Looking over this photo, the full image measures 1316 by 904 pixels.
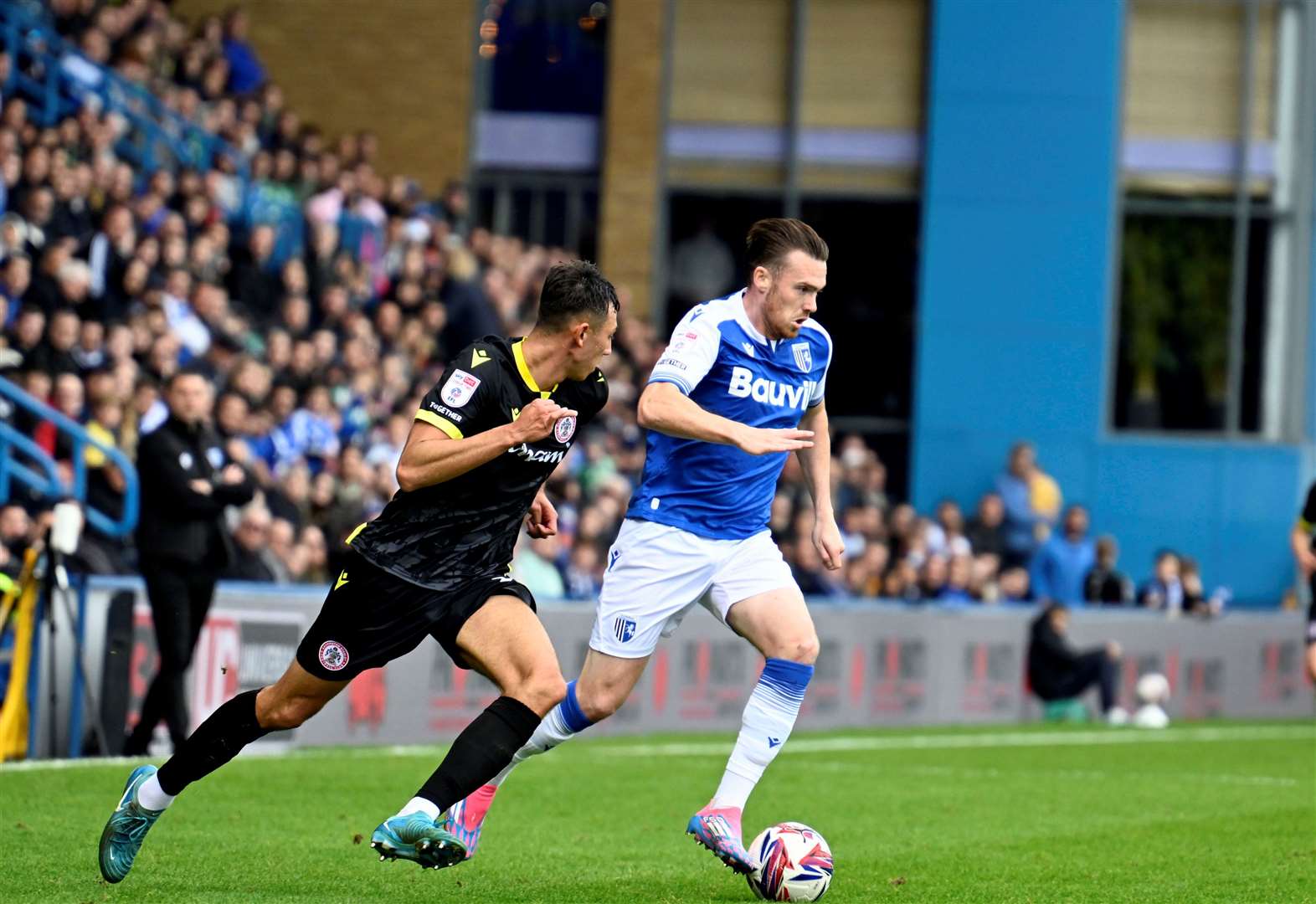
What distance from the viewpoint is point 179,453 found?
12.9 meters

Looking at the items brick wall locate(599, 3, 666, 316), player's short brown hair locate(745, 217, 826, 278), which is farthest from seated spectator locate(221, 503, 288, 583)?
brick wall locate(599, 3, 666, 316)

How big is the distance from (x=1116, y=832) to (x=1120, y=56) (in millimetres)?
18403

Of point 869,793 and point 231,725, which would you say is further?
point 869,793

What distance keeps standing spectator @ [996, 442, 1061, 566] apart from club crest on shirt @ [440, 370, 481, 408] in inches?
701

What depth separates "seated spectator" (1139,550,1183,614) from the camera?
2461 cm

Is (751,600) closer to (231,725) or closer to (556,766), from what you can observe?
(231,725)

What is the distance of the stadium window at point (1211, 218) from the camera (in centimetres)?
2836

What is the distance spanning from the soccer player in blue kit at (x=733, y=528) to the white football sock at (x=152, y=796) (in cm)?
125

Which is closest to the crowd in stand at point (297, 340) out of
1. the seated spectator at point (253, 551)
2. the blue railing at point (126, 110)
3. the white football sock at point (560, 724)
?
the seated spectator at point (253, 551)

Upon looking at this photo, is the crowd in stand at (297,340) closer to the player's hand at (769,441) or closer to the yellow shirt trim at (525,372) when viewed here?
the yellow shirt trim at (525,372)

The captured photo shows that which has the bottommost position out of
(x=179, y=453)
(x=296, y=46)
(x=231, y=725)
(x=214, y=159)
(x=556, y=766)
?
(x=556, y=766)

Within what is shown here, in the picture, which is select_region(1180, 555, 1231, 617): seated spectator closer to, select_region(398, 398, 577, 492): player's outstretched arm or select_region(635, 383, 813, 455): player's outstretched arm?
select_region(635, 383, 813, 455): player's outstretched arm

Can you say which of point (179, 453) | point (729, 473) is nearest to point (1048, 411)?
point (179, 453)

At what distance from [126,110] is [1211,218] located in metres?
14.4
